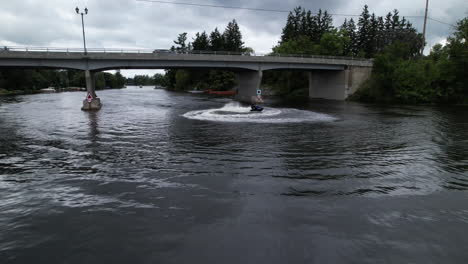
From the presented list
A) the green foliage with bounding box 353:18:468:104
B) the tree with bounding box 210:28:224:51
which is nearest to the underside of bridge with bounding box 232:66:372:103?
the green foliage with bounding box 353:18:468:104

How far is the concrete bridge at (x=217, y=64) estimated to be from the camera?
39.8 meters

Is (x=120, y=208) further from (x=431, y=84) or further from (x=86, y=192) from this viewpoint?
(x=431, y=84)

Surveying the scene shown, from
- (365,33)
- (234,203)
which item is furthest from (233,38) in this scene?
(234,203)

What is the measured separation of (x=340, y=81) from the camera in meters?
62.6

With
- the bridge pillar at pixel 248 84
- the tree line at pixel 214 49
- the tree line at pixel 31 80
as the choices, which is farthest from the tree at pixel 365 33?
the tree line at pixel 31 80

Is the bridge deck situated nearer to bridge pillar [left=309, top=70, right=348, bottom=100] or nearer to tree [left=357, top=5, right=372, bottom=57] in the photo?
bridge pillar [left=309, top=70, right=348, bottom=100]

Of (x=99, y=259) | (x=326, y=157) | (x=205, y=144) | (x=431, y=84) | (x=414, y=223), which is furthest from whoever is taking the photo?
(x=431, y=84)

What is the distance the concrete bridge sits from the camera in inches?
1565

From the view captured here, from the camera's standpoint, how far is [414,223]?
7391 millimetres

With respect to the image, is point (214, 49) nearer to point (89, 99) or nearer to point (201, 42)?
point (201, 42)

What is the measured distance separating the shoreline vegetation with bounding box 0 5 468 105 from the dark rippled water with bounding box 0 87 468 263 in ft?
130

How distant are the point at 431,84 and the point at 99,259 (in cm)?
5962

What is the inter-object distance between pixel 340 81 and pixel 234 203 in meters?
59.9

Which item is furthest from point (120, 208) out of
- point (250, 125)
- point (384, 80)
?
point (384, 80)
